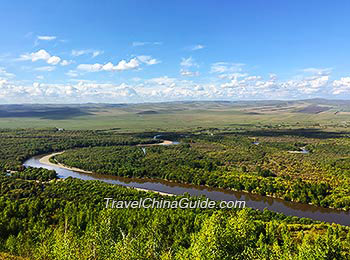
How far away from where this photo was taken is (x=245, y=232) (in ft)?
70.0

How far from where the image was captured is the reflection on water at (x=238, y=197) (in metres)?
46.9

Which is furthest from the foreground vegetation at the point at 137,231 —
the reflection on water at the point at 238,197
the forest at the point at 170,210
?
the reflection on water at the point at 238,197

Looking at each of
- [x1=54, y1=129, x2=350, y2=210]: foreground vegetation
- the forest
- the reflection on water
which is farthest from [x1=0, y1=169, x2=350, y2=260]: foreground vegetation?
[x1=54, y1=129, x2=350, y2=210]: foreground vegetation

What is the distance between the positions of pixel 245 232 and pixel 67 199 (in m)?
38.8

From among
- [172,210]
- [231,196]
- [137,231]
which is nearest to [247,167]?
[231,196]

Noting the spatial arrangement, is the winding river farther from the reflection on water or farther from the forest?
the forest

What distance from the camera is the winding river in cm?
4697

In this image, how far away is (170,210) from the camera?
130 feet

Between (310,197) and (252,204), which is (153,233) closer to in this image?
(252,204)

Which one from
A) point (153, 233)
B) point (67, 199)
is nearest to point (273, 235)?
point (153, 233)

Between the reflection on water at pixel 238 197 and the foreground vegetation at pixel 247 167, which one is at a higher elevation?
the foreground vegetation at pixel 247 167

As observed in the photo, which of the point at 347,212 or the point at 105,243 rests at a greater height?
the point at 105,243

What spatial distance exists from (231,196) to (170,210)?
21.6 meters

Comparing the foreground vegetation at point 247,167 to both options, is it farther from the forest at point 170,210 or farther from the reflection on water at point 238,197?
the reflection on water at point 238,197
